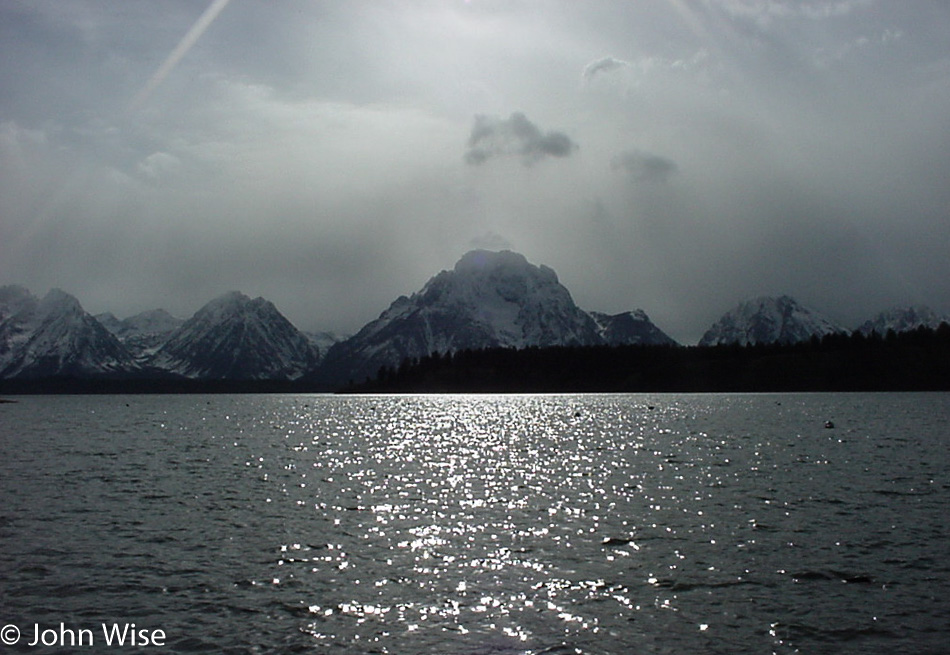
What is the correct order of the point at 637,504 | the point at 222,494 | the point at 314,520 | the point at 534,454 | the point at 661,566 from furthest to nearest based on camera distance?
the point at 534,454, the point at 222,494, the point at 637,504, the point at 314,520, the point at 661,566

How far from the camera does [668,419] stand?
16450 cm

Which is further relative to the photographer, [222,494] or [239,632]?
[222,494]

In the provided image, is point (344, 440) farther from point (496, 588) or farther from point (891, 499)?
point (496, 588)

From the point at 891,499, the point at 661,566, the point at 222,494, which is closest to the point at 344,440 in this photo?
the point at 222,494

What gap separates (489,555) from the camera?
3634 centimetres

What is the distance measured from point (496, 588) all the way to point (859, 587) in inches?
532

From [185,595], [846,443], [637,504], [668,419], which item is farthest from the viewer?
[668,419]

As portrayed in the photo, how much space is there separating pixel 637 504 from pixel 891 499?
52.2ft

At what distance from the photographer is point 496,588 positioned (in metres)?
30.8

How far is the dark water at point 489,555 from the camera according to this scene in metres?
26.0

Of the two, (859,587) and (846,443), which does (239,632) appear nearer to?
(859,587)

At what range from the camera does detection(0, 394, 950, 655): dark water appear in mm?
25953

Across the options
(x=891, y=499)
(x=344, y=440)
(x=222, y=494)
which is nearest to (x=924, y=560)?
(x=891, y=499)

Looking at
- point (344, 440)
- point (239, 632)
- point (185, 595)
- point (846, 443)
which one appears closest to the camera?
point (239, 632)
